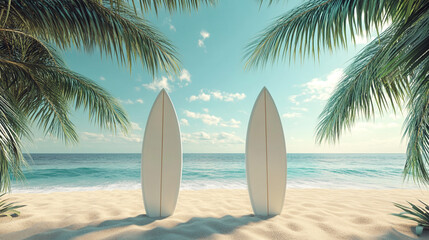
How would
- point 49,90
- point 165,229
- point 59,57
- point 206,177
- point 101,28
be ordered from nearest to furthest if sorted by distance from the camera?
1. point 165,229
2. point 101,28
3. point 49,90
4. point 59,57
5. point 206,177

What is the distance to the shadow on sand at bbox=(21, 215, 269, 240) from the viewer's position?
5.74 ft

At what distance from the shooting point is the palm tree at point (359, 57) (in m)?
1.67

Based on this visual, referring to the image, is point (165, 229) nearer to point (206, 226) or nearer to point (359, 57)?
point (206, 226)

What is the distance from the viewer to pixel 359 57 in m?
2.68

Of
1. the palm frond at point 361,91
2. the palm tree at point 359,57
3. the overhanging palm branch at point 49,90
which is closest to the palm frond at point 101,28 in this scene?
the overhanging palm branch at point 49,90

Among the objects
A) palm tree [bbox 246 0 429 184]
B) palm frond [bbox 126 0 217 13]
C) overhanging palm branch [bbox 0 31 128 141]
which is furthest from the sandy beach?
palm frond [bbox 126 0 217 13]

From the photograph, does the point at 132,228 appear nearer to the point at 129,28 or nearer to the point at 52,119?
the point at 129,28

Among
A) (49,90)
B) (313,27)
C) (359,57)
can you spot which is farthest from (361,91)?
(49,90)

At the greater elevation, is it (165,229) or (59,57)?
(59,57)

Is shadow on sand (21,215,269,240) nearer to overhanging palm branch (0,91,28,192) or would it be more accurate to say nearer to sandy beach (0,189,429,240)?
sandy beach (0,189,429,240)

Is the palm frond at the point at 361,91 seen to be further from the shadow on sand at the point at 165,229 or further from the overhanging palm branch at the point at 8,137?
the overhanging palm branch at the point at 8,137

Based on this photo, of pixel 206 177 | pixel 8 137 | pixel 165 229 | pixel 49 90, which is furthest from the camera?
pixel 206 177

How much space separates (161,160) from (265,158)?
1.37 metres

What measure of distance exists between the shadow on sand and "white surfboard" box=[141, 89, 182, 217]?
247mm
